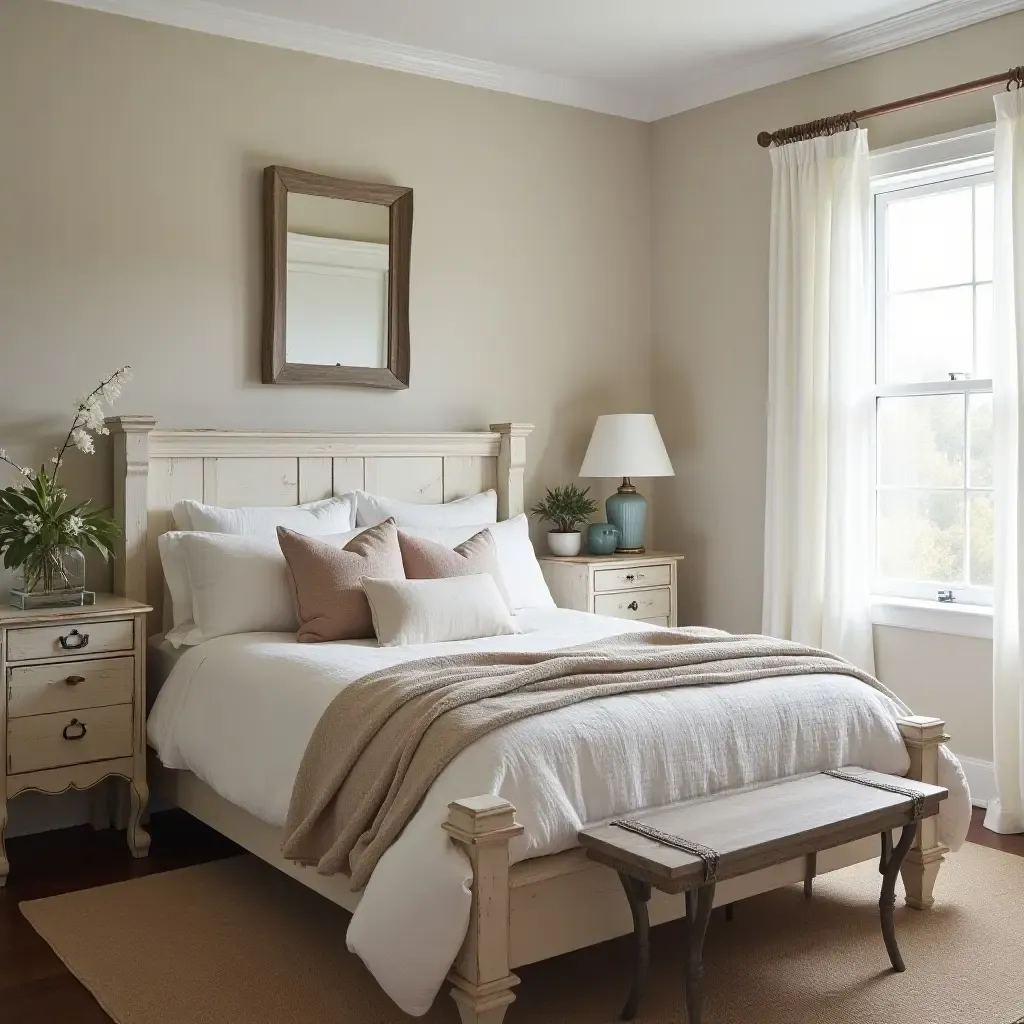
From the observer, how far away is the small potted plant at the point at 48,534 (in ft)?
11.9

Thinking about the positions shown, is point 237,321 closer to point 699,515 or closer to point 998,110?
Answer: point 699,515

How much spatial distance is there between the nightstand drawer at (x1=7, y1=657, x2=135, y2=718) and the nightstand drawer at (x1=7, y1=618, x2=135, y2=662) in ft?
0.11

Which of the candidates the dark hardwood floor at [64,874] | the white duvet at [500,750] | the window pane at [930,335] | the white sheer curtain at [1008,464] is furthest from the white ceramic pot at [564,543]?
the dark hardwood floor at [64,874]

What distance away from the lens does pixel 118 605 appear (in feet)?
12.1

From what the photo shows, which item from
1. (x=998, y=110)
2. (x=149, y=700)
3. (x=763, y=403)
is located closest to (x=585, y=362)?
(x=763, y=403)

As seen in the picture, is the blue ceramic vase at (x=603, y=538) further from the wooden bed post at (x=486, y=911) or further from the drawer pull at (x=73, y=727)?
the wooden bed post at (x=486, y=911)

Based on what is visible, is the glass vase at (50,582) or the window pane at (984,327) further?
the window pane at (984,327)

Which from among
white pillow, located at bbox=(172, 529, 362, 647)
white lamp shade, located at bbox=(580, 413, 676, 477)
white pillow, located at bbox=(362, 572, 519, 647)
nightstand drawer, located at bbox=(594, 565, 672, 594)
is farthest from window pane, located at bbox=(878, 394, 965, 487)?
white pillow, located at bbox=(172, 529, 362, 647)

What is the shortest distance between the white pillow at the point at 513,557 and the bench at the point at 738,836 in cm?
159

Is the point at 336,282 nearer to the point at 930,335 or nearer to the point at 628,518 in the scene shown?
the point at 628,518

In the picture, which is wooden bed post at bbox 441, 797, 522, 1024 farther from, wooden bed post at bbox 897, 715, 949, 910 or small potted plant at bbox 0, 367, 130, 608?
small potted plant at bbox 0, 367, 130, 608

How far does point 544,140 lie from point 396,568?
2243 mm

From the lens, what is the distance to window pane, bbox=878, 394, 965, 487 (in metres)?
4.37

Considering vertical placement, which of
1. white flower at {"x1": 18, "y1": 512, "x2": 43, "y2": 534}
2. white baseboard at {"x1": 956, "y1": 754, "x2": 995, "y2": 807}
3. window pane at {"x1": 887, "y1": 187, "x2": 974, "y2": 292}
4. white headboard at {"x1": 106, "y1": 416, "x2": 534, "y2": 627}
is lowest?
white baseboard at {"x1": 956, "y1": 754, "x2": 995, "y2": 807}
